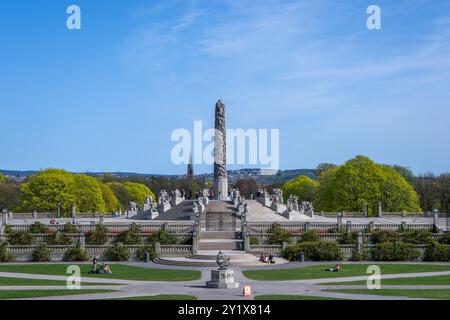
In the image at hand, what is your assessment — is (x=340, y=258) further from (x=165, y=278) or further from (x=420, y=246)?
(x=165, y=278)

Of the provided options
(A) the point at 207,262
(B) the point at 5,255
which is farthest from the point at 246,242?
(B) the point at 5,255

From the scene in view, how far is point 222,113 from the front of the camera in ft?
296

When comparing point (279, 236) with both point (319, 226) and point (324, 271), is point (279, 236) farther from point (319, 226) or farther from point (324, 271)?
point (324, 271)

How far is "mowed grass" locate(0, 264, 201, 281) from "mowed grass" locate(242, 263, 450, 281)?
158 inches

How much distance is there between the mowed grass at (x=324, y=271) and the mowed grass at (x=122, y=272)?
13.2 ft

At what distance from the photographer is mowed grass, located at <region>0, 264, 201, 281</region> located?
39969mm

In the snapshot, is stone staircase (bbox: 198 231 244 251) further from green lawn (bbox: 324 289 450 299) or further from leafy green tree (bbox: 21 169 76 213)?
leafy green tree (bbox: 21 169 76 213)

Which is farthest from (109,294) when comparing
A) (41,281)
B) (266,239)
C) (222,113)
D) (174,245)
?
(222,113)

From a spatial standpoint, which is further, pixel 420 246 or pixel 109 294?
pixel 420 246

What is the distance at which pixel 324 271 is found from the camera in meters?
43.0

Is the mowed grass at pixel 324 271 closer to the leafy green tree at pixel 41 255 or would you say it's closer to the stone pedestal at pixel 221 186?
the leafy green tree at pixel 41 255

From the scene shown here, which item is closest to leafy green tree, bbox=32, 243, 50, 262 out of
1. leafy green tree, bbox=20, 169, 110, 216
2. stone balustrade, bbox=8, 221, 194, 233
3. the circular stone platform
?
the circular stone platform

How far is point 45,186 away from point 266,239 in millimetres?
52798

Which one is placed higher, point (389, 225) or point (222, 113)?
point (222, 113)
